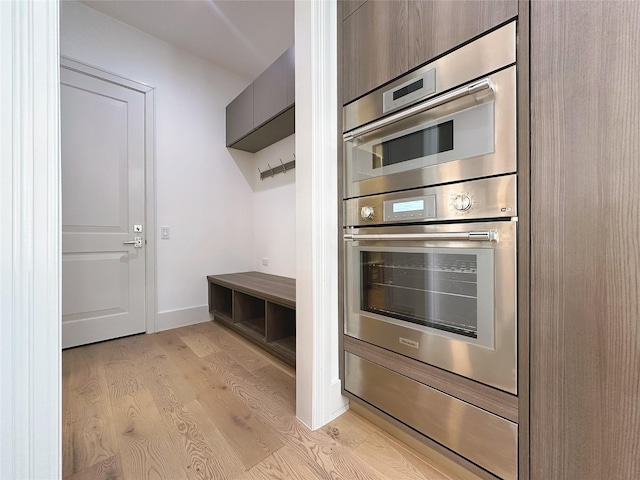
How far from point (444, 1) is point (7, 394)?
169 centimetres

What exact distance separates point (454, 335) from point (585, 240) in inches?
18.8

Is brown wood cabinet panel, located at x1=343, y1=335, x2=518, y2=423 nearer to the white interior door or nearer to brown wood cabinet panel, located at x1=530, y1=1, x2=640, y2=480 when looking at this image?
brown wood cabinet panel, located at x1=530, y1=1, x2=640, y2=480

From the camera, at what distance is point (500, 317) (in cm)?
88

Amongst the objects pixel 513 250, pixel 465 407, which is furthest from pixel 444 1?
pixel 465 407

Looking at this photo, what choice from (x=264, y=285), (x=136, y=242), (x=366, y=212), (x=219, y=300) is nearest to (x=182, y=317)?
(x=219, y=300)

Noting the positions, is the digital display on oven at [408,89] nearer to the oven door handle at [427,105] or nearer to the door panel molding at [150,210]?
the oven door handle at [427,105]

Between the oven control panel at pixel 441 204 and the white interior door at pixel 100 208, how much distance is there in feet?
7.20

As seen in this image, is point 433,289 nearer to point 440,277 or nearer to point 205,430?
point 440,277

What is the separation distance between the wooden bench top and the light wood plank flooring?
0.48 metres

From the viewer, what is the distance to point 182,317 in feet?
9.06

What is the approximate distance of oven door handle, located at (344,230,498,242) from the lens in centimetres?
89

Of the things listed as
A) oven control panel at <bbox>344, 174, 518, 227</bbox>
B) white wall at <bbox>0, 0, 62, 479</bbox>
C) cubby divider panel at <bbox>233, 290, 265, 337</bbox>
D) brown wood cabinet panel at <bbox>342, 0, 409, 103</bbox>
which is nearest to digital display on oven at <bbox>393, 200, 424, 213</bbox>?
oven control panel at <bbox>344, 174, 518, 227</bbox>

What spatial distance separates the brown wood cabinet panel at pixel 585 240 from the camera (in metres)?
0.69

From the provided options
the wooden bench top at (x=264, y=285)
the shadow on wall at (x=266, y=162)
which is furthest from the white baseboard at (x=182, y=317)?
the shadow on wall at (x=266, y=162)
